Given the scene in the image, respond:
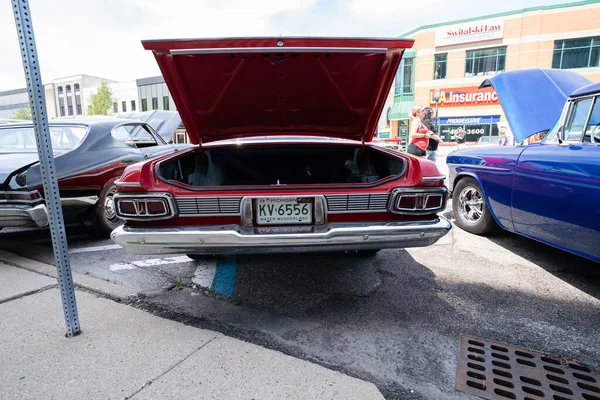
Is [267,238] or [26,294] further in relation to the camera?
[26,294]

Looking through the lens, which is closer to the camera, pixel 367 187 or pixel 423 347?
pixel 423 347

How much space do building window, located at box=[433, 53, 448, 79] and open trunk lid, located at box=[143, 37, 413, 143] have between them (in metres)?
29.6

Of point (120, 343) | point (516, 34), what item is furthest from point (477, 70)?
point (120, 343)

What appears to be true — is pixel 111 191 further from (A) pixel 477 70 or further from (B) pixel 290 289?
(A) pixel 477 70

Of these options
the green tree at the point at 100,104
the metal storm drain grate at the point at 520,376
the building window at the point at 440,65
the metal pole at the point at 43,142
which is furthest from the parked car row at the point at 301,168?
the green tree at the point at 100,104

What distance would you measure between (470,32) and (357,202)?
30938 millimetres

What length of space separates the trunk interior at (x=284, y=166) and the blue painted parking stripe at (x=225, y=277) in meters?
0.84

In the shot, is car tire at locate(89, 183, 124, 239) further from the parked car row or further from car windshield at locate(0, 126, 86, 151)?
car windshield at locate(0, 126, 86, 151)

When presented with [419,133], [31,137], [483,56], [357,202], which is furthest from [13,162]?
[483,56]

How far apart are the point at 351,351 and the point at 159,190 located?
157 cm

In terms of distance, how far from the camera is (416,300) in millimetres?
2742

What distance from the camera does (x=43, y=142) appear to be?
1969 millimetres

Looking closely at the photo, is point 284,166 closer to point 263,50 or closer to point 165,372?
point 263,50

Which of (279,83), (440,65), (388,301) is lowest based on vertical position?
(388,301)
